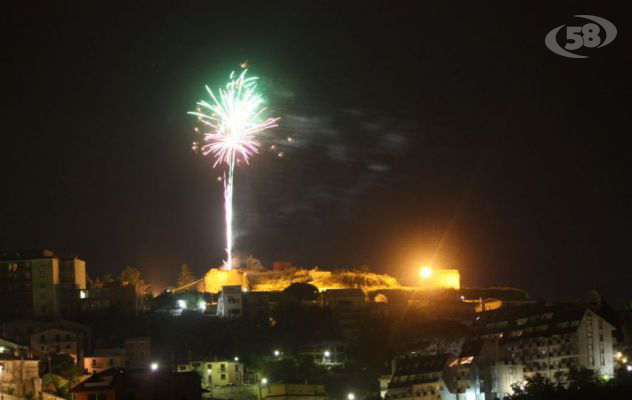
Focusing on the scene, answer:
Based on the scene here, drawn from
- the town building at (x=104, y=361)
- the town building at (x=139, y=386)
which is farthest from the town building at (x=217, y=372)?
the town building at (x=139, y=386)

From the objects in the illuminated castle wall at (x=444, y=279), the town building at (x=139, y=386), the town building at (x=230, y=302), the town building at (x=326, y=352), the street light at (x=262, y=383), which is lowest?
the street light at (x=262, y=383)

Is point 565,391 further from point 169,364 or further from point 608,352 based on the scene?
point 169,364

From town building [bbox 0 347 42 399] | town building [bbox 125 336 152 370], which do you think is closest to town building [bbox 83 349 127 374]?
A: town building [bbox 125 336 152 370]

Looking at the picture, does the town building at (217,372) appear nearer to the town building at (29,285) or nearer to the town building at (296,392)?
the town building at (296,392)

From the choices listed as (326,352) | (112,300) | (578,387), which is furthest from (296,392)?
(112,300)

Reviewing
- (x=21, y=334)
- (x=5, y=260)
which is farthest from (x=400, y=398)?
(x=5, y=260)

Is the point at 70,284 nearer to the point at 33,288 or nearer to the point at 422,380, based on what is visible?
the point at 33,288

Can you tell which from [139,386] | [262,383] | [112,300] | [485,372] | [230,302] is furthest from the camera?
[230,302]
